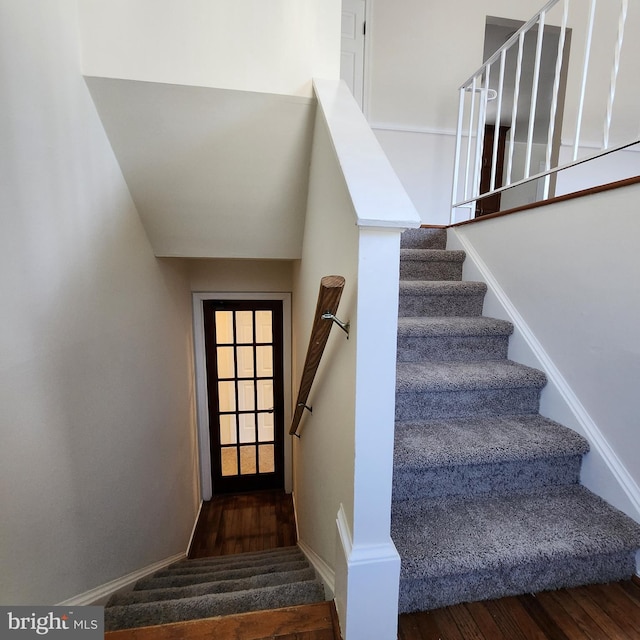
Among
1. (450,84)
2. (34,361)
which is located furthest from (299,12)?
(450,84)

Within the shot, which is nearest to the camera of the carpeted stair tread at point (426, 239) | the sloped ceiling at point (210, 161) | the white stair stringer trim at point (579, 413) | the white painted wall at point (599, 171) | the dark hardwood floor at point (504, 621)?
the dark hardwood floor at point (504, 621)

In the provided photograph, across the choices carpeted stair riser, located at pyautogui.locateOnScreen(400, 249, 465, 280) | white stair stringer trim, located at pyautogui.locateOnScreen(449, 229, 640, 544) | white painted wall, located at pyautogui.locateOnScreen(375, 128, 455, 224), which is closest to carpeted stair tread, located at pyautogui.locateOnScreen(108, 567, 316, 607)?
white stair stringer trim, located at pyautogui.locateOnScreen(449, 229, 640, 544)

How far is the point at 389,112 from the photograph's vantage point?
9.66 feet

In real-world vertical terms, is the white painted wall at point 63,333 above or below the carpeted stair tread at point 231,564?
above

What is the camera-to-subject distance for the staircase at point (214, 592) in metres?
1.18

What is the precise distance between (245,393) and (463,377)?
251cm

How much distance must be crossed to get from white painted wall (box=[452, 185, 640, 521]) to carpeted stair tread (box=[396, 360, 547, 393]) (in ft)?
0.30

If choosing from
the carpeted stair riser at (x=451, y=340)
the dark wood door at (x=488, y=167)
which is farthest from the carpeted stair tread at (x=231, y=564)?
the dark wood door at (x=488, y=167)

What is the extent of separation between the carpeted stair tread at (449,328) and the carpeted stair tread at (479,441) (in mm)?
414

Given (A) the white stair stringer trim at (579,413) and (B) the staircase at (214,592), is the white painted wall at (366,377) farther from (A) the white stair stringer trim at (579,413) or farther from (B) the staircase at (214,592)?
(A) the white stair stringer trim at (579,413)

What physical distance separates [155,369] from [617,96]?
459 cm

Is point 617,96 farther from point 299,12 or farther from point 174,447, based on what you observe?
point 174,447

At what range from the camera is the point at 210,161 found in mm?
1580

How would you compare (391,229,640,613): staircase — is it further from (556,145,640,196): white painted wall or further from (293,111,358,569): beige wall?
(556,145,640,196): white painted wall
